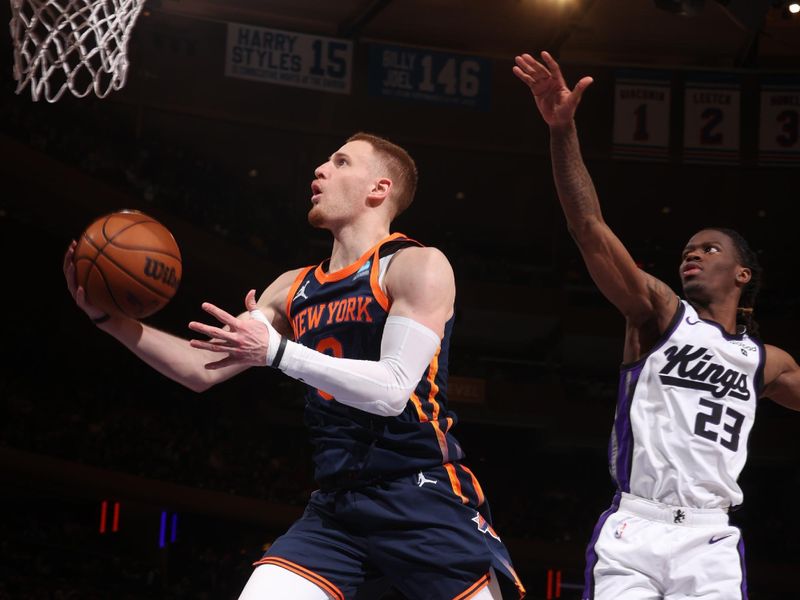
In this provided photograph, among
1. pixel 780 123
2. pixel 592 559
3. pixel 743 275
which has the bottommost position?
pixel 592 559

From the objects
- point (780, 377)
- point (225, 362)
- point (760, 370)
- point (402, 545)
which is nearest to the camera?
point (225, 362)

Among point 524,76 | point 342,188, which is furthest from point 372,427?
point 524,76

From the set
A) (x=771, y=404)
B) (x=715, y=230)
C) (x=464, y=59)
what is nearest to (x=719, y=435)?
(x=715, y=230)

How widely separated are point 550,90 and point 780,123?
1296 cm

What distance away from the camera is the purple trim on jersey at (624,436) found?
3.93m

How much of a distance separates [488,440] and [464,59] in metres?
7.75

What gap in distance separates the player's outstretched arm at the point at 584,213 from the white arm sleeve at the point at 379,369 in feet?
3.67

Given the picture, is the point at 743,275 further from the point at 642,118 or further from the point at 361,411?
the point at 642,118

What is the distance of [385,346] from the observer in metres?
3.10

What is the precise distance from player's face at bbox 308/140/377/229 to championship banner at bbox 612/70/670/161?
41.1 feet

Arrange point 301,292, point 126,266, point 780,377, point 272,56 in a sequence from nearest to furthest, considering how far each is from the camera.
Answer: point 126,266 → point 301,292 → point 780,377 → point 272,56

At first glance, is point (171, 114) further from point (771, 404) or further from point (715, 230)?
point (715, 230)

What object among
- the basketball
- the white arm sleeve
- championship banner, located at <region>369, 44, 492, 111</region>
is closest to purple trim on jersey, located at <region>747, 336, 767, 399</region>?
the white arm sleeve

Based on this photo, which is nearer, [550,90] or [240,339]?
[240,339]
